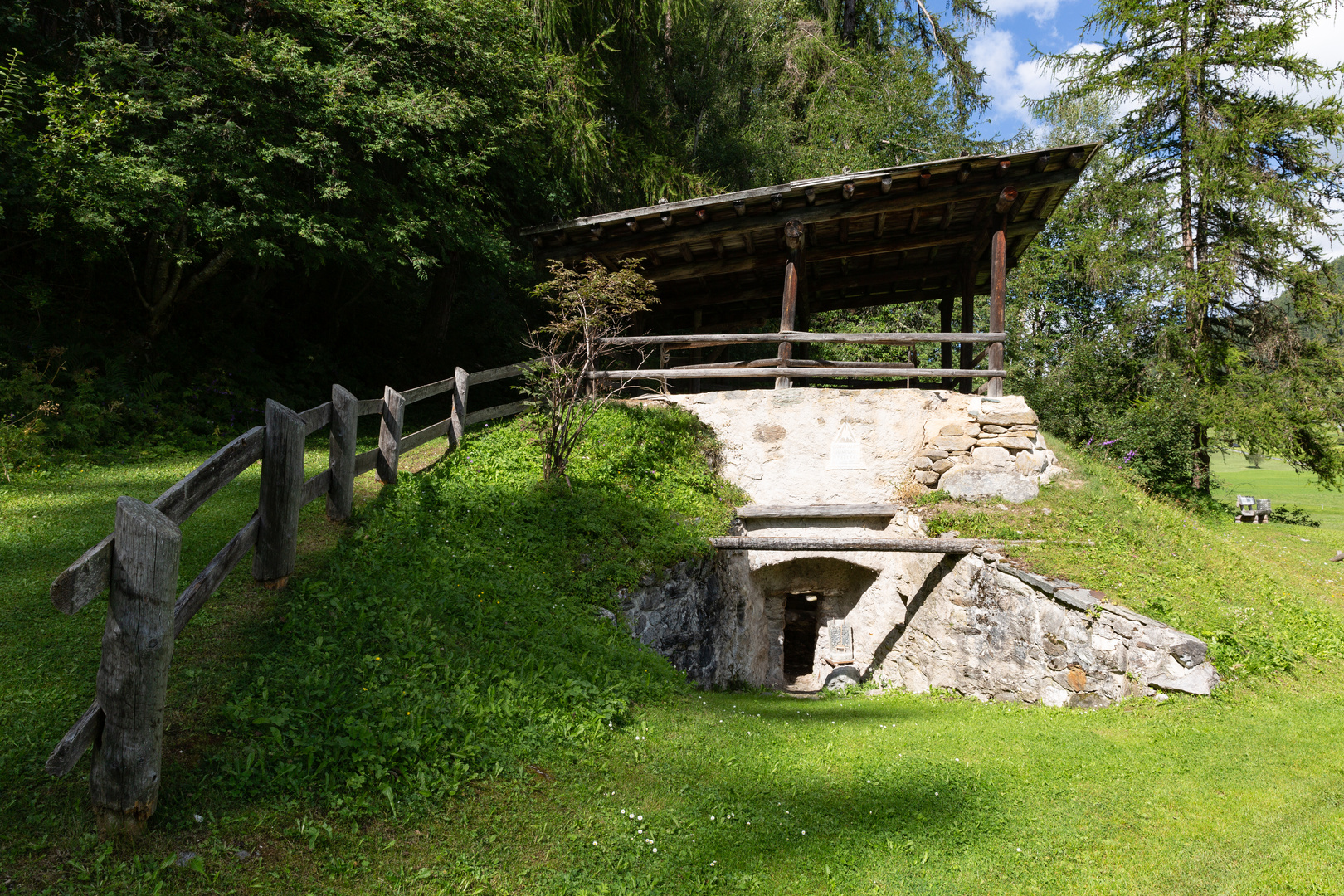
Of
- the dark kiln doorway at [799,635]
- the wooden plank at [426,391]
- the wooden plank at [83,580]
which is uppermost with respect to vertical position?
the wooden plank at [426,391]

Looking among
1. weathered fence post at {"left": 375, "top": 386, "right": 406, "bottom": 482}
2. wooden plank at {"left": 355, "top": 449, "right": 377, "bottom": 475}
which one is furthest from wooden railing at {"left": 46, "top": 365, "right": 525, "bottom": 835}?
weathered fence post at {"left": 375, "top": 386, "right": 406, "bottom": 482}

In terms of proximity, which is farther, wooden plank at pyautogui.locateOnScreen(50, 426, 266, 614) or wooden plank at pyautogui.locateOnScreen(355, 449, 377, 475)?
wooden plank at pyautogui.locateOnScreen(355, 449, 377, 475)

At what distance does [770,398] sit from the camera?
10117mm

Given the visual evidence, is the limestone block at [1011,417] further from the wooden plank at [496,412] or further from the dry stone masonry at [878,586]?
the wooden plank at [496,412]

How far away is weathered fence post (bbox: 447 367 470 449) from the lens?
8.46 m

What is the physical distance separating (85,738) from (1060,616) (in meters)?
7.34

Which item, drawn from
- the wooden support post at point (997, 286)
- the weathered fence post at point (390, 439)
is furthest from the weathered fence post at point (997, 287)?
the weathered fence post at point (390, 439)

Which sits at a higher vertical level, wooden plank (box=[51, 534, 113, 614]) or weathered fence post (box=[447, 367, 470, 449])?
weathered fence post (box=[447, 367, 470, 449])

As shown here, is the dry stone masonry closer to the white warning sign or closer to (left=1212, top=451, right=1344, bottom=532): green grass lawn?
the white warning sign

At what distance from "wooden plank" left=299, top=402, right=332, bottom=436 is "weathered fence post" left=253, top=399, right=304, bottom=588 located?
0.38m

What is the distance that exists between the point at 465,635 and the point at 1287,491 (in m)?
30.9

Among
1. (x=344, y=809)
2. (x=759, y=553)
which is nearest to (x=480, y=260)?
(x=759, y=553)

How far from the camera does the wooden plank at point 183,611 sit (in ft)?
8.77

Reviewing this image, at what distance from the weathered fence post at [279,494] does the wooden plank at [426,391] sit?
2.29 metres
